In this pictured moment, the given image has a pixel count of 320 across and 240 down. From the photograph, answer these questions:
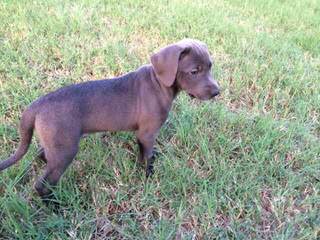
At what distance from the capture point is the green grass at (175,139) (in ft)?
9.55

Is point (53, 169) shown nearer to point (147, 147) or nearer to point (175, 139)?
point (147, 147)

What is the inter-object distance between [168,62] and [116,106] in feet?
1.69

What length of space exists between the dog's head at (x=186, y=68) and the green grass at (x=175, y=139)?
2.30 feet

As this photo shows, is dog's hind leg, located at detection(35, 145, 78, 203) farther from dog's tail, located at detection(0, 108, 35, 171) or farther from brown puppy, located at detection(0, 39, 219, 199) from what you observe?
dog's tail, located at detection(0, 108, 35, 171)

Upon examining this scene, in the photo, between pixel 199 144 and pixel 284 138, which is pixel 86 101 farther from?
pixel 284 138

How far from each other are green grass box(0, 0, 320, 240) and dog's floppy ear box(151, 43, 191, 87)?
2.65 feet

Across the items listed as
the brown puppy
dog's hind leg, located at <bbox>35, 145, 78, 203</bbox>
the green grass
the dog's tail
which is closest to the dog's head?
the brown puppy

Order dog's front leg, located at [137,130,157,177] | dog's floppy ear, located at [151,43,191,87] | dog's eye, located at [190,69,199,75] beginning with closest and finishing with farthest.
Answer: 1. dog's floppy ear, located at [151,43,191,87]
2. dog's eye, located at [190,69,199,75]
3. dog's front leg, located at [137,130,157,177]

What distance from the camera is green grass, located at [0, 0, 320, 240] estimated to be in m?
2.91

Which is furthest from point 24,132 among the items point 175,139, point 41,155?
point 175,139

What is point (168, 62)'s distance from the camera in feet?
9.42

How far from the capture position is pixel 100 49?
15.6 ft

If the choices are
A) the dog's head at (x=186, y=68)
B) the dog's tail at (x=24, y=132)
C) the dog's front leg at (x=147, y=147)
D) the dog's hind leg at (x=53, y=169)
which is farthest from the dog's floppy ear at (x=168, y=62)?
the dog's tail at (x=24, y=132)

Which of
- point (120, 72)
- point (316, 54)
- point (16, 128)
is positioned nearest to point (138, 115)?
point (16, 128)
